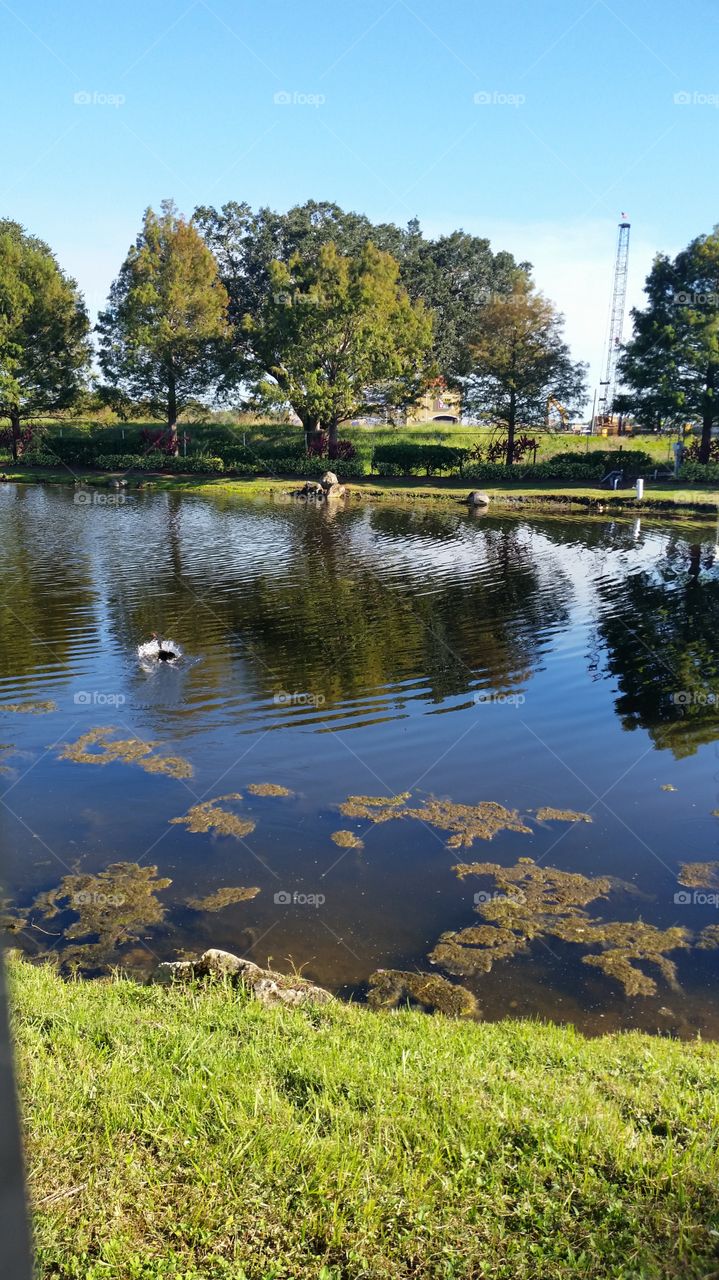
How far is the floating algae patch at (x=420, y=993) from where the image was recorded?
25.9 feet

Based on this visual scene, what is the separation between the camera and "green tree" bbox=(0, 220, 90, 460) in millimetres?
62500

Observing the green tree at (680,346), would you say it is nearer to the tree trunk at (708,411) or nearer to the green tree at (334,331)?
the tree trunk at (708,411)

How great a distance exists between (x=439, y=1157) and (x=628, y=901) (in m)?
6.02

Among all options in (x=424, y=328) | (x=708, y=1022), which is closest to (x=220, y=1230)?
(x=708, y=1022)

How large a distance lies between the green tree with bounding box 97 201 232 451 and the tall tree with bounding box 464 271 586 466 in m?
18.7

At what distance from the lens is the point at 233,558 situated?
3156 cm

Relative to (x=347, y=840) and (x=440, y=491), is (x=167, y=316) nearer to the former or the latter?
(x=440, y=491)

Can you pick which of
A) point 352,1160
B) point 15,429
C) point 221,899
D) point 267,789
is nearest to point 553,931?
point 221,899

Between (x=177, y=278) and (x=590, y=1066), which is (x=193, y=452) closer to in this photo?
(x=177, y=278)

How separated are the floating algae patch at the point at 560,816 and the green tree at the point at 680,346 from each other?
43502mm

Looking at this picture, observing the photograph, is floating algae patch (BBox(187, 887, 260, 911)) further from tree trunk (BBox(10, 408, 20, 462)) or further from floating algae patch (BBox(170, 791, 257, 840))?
tree trunk (BBox(10, 408, 20, 462))

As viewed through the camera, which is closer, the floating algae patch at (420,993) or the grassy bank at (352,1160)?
the grassy bank at (352,1160)

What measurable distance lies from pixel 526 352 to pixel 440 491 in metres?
10.9

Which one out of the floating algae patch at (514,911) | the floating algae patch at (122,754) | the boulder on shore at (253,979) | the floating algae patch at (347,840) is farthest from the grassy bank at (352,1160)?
the floating algae patch at (122,754)
